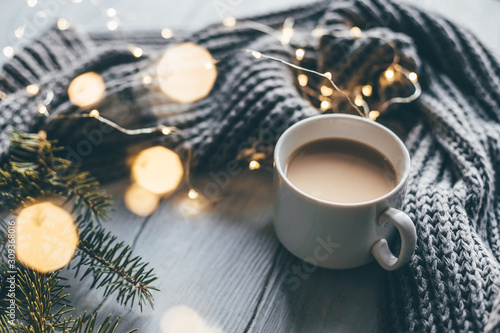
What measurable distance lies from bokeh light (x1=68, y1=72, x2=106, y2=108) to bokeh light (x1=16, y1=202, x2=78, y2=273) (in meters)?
0.16

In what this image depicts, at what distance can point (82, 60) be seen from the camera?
2.14 feet

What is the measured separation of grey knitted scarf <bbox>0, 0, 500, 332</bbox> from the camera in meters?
0.51

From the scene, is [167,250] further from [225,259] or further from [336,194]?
[336,194]

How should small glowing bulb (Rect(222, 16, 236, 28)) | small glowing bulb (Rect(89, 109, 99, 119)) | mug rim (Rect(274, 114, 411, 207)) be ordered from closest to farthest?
mug rim (Rect(274, 114, 411, 207)), small glowing bulb (Rect(89, 109, 99, 119)), small glowing bulb (Rect(222, 16, 236, 28))

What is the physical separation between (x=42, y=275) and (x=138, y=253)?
0.12 metres

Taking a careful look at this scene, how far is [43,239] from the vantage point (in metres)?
0.49

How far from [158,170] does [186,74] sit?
149 millimetres

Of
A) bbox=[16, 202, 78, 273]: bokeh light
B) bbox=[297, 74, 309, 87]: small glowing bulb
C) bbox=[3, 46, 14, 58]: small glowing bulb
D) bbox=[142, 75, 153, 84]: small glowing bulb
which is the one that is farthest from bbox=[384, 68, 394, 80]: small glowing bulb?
bbox=[3, 46, 14, 58]: small glowing bulb

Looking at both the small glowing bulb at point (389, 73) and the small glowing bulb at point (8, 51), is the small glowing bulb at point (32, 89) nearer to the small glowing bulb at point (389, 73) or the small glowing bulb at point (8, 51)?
the small glowing bulb at point (8, 51)

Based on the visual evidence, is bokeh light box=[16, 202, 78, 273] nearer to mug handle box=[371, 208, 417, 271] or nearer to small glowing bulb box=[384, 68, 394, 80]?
mug handle box=[371, 208, 417, 271]

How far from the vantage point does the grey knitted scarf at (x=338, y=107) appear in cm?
51

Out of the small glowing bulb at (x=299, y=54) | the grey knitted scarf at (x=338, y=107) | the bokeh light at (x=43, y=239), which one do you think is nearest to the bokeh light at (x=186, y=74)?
the grey knitted scarf at (x=338, y=107)

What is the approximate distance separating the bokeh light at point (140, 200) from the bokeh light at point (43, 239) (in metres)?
0.09

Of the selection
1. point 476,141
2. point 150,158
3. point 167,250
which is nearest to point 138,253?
point 167,250
